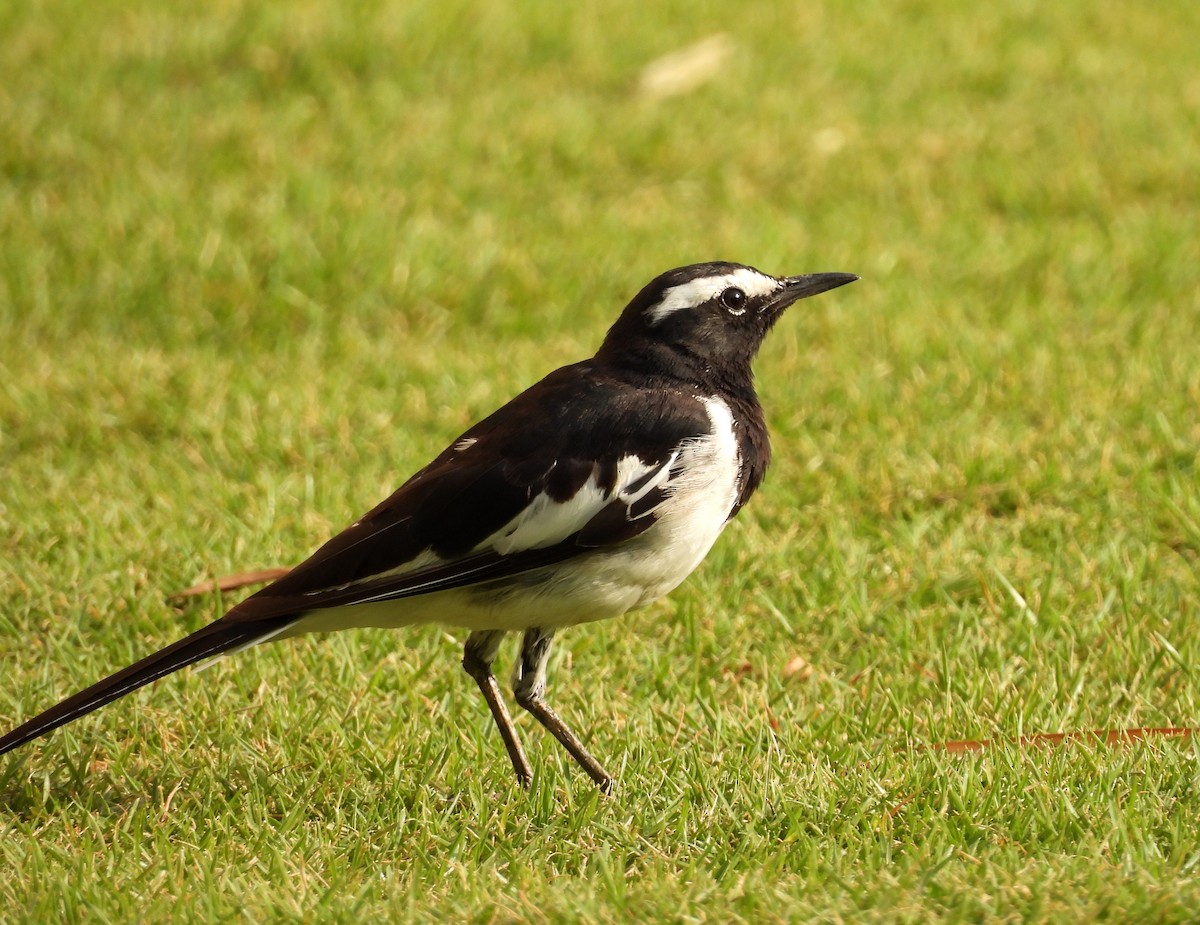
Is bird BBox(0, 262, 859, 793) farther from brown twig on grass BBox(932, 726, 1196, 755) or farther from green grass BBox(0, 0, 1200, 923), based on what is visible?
brown twig on grass BBox(932, 726, 1196, 755)

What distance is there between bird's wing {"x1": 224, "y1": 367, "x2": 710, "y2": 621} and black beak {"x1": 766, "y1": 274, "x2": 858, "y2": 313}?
541mm

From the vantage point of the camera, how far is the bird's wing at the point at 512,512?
13.1ft

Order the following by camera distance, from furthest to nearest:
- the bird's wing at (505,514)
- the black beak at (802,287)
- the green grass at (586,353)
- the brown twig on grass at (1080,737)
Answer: the black beak at (802,287) → the brown twig on grass at (1080,737) → the bird's wing at (505,514) → the green grass at (586,353)

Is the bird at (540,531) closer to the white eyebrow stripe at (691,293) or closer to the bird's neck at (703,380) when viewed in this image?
the bird's neck at (703,380)

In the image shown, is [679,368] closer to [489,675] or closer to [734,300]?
[734,300]

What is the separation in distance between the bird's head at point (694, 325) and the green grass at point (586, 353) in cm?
93

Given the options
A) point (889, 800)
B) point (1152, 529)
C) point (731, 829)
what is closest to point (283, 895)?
point (731, 829)

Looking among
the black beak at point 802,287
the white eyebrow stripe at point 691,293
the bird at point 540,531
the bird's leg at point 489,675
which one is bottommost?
the bird's leg at point 489,675

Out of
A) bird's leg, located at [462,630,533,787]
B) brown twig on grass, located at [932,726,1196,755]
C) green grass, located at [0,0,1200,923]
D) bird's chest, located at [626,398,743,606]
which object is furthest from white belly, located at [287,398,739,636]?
brown twig on grass, located at [932,726,1196,755]

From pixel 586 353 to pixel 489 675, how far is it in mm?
3012

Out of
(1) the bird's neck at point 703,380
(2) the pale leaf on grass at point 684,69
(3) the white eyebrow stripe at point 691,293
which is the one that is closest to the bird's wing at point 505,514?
(1) the bird's neck at point 703,380

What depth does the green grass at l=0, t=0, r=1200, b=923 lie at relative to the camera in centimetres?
371

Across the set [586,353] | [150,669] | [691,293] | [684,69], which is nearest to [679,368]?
[691,293]

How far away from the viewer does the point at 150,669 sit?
3811 mm
